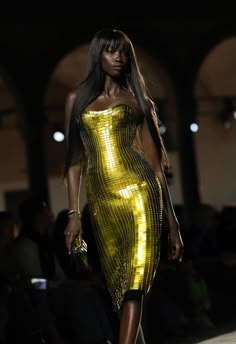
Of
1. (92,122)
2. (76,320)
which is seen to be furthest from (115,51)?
(76,320)

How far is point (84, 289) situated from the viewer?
845 centimetres

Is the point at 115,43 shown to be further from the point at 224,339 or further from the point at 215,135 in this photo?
the point at 215,135

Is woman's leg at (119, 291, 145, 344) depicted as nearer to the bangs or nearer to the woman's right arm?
the woman's right arm

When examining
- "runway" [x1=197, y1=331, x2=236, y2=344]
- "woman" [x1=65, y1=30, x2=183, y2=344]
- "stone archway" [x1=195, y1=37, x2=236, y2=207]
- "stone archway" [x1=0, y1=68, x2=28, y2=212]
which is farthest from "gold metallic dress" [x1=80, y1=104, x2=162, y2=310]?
"stone archway" [x1=195, y1=37, x2=236, y2=207]

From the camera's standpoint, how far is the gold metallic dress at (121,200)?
18.0 feet

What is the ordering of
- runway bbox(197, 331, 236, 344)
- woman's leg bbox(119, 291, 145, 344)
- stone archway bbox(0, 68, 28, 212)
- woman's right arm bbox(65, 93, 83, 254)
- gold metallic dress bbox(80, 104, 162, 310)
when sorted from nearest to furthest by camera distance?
woman's leg bbox(119, 291, 145, 344) → gold metallic dress bbox(80, 104, 162, 310) → woman's right arm bbox(65, 93, 83, 254) → runway bbox(197, 331, 236, 344) → stone archway bbox(0, 68, 28, 212)

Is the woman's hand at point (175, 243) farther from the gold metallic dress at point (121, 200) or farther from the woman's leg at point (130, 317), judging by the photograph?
the woman's leg at point (130, 317)

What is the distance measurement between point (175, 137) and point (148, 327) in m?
14.8

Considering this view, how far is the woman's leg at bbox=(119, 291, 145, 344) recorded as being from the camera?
5.34 metres

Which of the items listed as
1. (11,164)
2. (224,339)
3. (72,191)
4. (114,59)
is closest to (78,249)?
(72,191)

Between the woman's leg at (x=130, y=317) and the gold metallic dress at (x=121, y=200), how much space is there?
0.16 feet

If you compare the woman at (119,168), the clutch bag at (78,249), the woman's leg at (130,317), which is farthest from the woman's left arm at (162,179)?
the clutch bag at (78,249)

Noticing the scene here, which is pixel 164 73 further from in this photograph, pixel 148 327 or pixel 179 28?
pixel 148 327

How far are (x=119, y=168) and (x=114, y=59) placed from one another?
1.55 ft
